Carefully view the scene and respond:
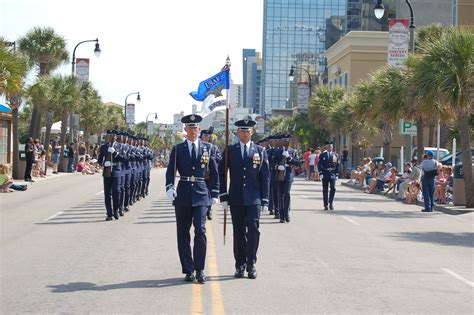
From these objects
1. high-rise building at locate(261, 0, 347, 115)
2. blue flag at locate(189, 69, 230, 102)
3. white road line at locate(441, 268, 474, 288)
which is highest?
high-rise building at locate(261, 0, 347, 115)

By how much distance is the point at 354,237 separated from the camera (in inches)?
618

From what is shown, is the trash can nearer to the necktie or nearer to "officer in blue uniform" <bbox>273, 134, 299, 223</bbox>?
"officer in blue uniform" <bbox>273, 134, 299, 223</bbox>

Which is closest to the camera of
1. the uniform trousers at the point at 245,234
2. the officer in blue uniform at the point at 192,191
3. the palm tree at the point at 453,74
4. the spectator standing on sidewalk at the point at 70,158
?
the officer in blue uniform at the point at 192,191

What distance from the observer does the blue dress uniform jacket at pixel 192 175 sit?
10125 mm

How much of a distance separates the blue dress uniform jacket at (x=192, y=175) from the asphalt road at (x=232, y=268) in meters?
1.02

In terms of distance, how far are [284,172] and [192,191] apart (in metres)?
8.43

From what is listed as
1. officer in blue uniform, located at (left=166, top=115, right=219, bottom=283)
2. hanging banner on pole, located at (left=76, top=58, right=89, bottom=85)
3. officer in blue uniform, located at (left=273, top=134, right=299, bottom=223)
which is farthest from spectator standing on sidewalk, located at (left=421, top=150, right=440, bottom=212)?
hanging banner on pole, located at (left=76, top=58, right=89, bottom=85)

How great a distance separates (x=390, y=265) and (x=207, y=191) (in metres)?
3.33

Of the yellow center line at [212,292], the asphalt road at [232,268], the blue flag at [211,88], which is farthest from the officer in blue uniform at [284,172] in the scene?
the yellow center line at [212,292]

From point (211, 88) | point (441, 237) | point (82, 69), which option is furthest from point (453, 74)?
point (82, 69)

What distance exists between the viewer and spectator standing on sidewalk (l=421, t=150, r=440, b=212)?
23234mm

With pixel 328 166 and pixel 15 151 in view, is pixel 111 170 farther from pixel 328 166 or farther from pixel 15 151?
pixel 15 151

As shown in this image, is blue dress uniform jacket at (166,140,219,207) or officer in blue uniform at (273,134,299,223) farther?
officer in blue uniform at (273,134,299,223)

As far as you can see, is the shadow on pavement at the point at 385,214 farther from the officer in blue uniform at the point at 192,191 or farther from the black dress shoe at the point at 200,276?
the black dress shoe at the point at 200,276
